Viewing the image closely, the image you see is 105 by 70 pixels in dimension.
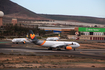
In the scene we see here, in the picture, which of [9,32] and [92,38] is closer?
[92,38]

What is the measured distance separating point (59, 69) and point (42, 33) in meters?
136

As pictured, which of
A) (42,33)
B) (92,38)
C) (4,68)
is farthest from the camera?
(42,33)

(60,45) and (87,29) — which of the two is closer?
(60,45)

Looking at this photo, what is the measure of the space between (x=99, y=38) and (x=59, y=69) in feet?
361

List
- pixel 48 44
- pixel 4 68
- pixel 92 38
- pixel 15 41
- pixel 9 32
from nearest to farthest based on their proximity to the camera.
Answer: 1. pixel 4 68
2. pixel 48 44
3. pixel 15 41
4. pixel 92 38
5. pixel 9 32

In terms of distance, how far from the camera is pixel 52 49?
6444 centimetres

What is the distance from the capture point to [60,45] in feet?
204

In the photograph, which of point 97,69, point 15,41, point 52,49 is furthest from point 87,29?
point 97,69

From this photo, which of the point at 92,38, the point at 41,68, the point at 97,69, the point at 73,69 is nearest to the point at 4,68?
the point at 41,68

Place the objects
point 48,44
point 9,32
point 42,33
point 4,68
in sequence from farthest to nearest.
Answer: point 42,33 → point 9,32 → point 48,44 → point 4,68

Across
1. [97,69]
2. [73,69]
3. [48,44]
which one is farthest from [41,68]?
[48,44]

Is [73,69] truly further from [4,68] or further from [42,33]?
[42,33]

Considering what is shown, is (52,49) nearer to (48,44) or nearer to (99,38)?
→ (48,44)

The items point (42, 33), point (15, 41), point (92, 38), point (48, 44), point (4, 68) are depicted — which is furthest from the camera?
point (42, 33)
